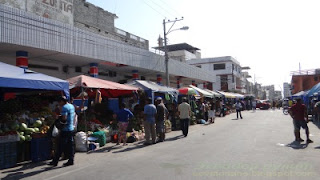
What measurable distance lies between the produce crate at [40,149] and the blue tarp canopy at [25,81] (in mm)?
1618

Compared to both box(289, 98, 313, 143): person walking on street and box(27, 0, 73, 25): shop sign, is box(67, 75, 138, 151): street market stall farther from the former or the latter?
box(27, 0, 73, 25): shop sign

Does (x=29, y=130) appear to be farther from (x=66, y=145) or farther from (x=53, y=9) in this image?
(x=53, y=9)

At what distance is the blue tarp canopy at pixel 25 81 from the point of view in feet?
25.9

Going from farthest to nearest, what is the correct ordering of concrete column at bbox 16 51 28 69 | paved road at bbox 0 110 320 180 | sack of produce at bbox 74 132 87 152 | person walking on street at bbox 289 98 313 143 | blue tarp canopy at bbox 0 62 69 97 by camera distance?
concrete column at bbox 16 51 28 69, person walking on street at bbox 289 98 313 143, sack of produce at bbox 74 132 87 152, blue tarp canopy at bbox 0 62 69 97, paved road at bbox 0 110 320 180

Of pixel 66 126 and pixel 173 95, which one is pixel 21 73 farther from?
pixel 173 95

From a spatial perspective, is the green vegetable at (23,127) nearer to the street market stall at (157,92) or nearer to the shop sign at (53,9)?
the street market stall at (157,92)

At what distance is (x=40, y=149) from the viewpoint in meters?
8.84

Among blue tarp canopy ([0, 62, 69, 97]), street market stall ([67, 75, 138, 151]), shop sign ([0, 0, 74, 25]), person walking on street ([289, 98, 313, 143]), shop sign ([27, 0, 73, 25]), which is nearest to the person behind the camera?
blue tarp canopy ([0, 62, 69, 97])

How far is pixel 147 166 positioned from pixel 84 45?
11839mm

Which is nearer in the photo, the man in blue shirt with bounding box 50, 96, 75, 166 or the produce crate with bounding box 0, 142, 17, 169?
the produce crate with bounding box 0, 142, 17, 169

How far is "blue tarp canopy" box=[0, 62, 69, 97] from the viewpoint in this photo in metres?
7.89

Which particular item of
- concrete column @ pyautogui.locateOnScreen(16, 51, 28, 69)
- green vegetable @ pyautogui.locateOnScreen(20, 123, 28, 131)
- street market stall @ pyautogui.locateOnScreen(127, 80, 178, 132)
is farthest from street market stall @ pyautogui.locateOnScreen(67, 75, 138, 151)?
concrete column @ pyautogui.locateOnScreen(16, 51, 28, 69)

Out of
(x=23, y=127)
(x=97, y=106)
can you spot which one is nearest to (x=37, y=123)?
(x=23, y=127)

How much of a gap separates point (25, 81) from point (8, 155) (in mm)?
2137
